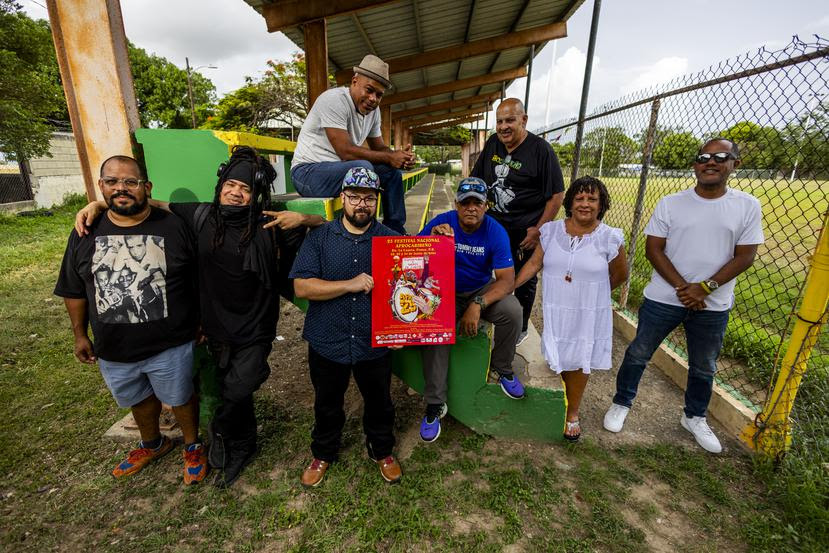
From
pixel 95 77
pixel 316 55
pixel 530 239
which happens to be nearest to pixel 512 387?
pixel 530 239

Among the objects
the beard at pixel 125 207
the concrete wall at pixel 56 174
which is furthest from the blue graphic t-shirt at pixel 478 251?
the concrete wall at pixel 56 174

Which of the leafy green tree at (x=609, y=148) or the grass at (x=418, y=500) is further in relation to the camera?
the leafy green tree at (x=609, y=148)

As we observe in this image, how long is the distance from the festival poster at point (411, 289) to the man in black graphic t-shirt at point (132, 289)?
119cm

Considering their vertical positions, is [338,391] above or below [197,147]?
below

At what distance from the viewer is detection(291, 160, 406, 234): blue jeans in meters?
2.98

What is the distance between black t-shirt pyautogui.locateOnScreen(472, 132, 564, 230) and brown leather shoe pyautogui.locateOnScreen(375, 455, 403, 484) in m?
2.10

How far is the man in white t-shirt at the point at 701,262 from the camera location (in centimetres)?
256

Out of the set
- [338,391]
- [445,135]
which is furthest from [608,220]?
[445,135]

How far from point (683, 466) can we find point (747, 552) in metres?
0.64

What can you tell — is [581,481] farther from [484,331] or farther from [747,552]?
[484,331]

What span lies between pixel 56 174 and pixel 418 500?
1960 cm

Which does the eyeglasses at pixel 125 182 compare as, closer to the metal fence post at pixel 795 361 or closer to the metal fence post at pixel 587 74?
the metal fence post at pixel 795 361

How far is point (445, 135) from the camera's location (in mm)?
35156

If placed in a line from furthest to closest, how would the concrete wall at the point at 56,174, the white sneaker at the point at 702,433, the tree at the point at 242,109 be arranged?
the tree at the point at 242,109, the concrete wall at the point at 56,174, the white sneaker at the point at 702,433
